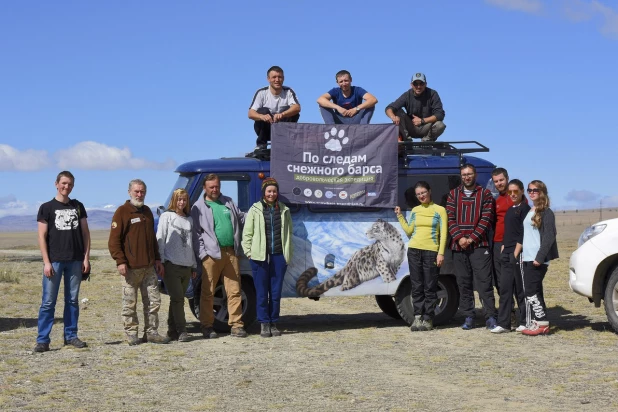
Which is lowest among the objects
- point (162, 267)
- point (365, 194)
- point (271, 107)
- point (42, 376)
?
point (42, 376)

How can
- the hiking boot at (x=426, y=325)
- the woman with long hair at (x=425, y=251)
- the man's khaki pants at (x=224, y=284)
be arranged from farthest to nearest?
1. the hiking boot at (x=426, y=325)
2. the woman with long hair at (x=425, y=251)
3. the man's khaki pants at (x=224, y=284)

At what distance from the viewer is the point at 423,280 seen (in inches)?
488

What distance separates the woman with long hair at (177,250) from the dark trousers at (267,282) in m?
0.86

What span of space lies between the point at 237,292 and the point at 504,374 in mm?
4332

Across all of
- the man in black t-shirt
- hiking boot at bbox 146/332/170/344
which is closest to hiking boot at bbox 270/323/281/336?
hiking boot at bbox 146/332/170/344

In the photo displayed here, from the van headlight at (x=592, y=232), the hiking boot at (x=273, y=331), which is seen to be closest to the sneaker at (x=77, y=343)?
the hiking boot at (x=273, y=331)

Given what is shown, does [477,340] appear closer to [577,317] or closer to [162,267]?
[577,317]

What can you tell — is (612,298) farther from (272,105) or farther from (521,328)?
(272,105)

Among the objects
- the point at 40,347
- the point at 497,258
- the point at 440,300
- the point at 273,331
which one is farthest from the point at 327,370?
the point at 440,300

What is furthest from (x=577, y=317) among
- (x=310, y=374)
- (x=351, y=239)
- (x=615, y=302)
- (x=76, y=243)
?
(x=76, y=243)

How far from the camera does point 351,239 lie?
41.1 ft

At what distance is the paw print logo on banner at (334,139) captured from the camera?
12672 millimetres

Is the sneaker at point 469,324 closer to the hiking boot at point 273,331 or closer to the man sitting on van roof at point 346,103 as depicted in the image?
the hiking boot at point 273,331

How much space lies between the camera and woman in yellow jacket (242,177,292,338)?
1186cm
